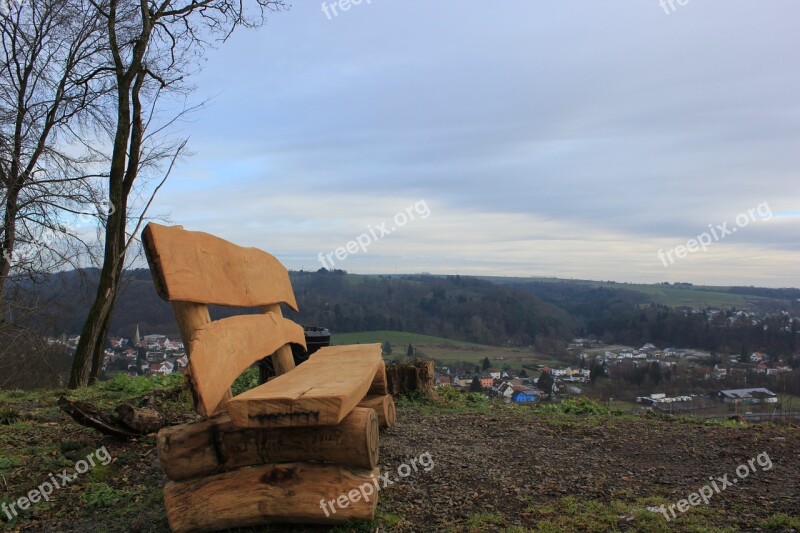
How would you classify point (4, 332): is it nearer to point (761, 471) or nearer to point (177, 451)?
point (177, 451)

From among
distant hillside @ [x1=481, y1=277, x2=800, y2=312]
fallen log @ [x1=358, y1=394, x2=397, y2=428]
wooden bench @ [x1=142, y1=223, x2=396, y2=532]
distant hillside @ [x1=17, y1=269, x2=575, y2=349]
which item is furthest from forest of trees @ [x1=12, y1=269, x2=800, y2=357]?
wooden bench @ [x1=142, y1=223, x2=396, y2=532]

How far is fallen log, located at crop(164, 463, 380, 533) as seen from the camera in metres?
2.95

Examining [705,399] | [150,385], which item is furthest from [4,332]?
[705,399]

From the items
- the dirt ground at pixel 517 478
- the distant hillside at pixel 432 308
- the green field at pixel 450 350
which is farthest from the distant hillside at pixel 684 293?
the dirt ground at pixel 517 478

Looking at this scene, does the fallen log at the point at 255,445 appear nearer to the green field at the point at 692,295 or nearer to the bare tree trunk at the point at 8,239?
the bare tree trunk at the point at 8,239

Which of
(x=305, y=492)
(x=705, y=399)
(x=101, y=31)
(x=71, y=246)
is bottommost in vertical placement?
(x=705, y=399)

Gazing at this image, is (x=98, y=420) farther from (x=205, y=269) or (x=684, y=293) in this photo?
(x=684, y=293)

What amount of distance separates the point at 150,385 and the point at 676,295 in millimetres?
42023

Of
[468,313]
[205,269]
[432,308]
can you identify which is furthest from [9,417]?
[468,313]

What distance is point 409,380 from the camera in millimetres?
7758

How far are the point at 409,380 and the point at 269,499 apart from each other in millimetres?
4885

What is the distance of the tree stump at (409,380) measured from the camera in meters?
7.71

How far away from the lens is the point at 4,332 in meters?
8.15

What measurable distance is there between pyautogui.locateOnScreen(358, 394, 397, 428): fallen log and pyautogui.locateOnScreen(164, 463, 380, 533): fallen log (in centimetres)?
214
